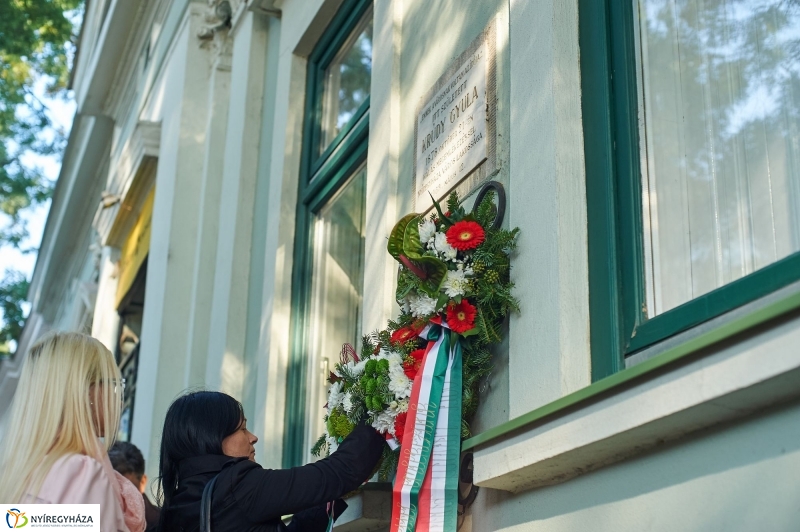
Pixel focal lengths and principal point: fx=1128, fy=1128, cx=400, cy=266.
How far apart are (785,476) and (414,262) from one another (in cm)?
188

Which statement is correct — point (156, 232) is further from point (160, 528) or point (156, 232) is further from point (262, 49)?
point (160, 528)

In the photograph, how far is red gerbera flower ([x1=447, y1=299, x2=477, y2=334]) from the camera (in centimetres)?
402

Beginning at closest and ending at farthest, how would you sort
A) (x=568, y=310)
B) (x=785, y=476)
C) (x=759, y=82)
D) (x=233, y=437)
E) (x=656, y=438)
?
(x=785, y=476) < (x=656, y=438) < (x=759, y=82) < (x=568, y=310) < (x=233, y=437)

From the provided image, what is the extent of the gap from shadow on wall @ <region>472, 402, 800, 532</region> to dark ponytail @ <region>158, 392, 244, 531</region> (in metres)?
1.17

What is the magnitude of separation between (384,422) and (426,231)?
0.72 m

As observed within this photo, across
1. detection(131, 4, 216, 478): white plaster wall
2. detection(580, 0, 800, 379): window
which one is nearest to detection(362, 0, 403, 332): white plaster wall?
detection(580, 0, 800, 379): window

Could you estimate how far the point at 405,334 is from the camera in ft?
14.2

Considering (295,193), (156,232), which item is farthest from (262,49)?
(156,232)

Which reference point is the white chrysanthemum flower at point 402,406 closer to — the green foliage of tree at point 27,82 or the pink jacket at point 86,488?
the pink jacket at point 86,488

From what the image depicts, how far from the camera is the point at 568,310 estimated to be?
3.66 meters

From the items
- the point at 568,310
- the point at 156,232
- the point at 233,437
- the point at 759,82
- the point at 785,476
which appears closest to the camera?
the point at 785,476

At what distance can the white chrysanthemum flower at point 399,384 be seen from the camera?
4.12 metres

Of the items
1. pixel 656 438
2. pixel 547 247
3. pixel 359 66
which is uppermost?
pixel 359 66

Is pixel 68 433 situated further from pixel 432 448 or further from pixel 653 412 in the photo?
pixel 653 412
